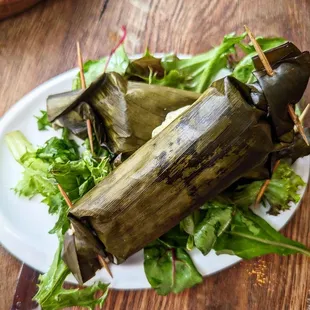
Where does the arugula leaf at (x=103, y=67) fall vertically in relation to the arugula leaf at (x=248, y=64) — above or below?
above

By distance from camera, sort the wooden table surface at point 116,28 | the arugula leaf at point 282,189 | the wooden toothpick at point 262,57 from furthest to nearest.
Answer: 1. the wooden table surface at point 116,28
2. the arugula leaf at point 282,189
3. the wooden toothpick at point 262,57

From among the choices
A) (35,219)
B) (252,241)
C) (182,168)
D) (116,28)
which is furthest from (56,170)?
(116,28)

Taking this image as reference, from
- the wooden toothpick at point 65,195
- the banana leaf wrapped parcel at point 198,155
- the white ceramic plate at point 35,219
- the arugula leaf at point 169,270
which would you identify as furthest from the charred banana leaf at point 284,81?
the wooden toothpick at point 65,195

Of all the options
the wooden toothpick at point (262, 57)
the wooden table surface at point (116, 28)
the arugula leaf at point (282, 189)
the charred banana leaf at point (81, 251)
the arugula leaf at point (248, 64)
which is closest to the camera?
the wooden toothpick at point (262, 57)

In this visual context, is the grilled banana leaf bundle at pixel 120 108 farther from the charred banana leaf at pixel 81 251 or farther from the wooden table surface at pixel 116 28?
the wooden table surface at pixel 116 28

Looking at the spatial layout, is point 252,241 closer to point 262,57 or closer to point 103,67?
point 262,57

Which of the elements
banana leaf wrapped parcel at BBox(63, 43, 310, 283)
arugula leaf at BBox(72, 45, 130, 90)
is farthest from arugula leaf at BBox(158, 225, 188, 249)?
arugula leaf at BBox(72, 45, 130, 90)

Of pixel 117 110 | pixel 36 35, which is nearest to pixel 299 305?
pixel 117 110

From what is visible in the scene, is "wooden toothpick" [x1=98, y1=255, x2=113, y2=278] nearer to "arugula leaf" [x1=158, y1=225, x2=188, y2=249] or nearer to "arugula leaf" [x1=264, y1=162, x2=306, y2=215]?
"arugula leaf" [x1=158, y1=225, x2=188, y2=249]
